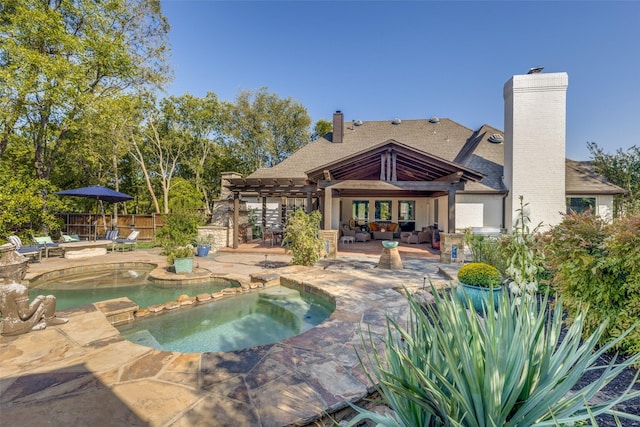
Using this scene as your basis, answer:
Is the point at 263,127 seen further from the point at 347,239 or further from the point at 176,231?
the point at 176,231

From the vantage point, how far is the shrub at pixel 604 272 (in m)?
3.15

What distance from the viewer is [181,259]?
784 centimetres

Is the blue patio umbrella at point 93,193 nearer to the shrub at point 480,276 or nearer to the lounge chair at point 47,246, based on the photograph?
the lounge chair at point 47,246

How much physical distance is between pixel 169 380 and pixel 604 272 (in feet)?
16.7

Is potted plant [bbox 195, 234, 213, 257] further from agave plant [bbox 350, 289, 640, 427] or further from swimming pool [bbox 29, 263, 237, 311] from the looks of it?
agave plant [bbox 350, 289, 640, 427]

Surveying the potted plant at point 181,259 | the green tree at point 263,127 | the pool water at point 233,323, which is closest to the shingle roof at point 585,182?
the pool water at point 233,323

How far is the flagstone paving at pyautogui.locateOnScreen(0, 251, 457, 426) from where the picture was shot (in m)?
2.32

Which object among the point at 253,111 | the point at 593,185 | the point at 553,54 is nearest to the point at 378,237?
the point at 593,185

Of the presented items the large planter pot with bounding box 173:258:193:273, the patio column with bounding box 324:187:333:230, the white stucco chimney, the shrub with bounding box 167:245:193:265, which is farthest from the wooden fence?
the white stucco chimney

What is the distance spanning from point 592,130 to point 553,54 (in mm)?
5984

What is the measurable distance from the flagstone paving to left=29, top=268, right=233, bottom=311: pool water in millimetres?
2169

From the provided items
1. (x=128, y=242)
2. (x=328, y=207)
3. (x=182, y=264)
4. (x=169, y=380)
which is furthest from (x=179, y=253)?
(x=128, y=242)

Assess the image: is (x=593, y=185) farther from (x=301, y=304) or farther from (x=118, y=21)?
(x=118, y=21)

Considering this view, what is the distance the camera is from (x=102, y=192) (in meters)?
12.5
